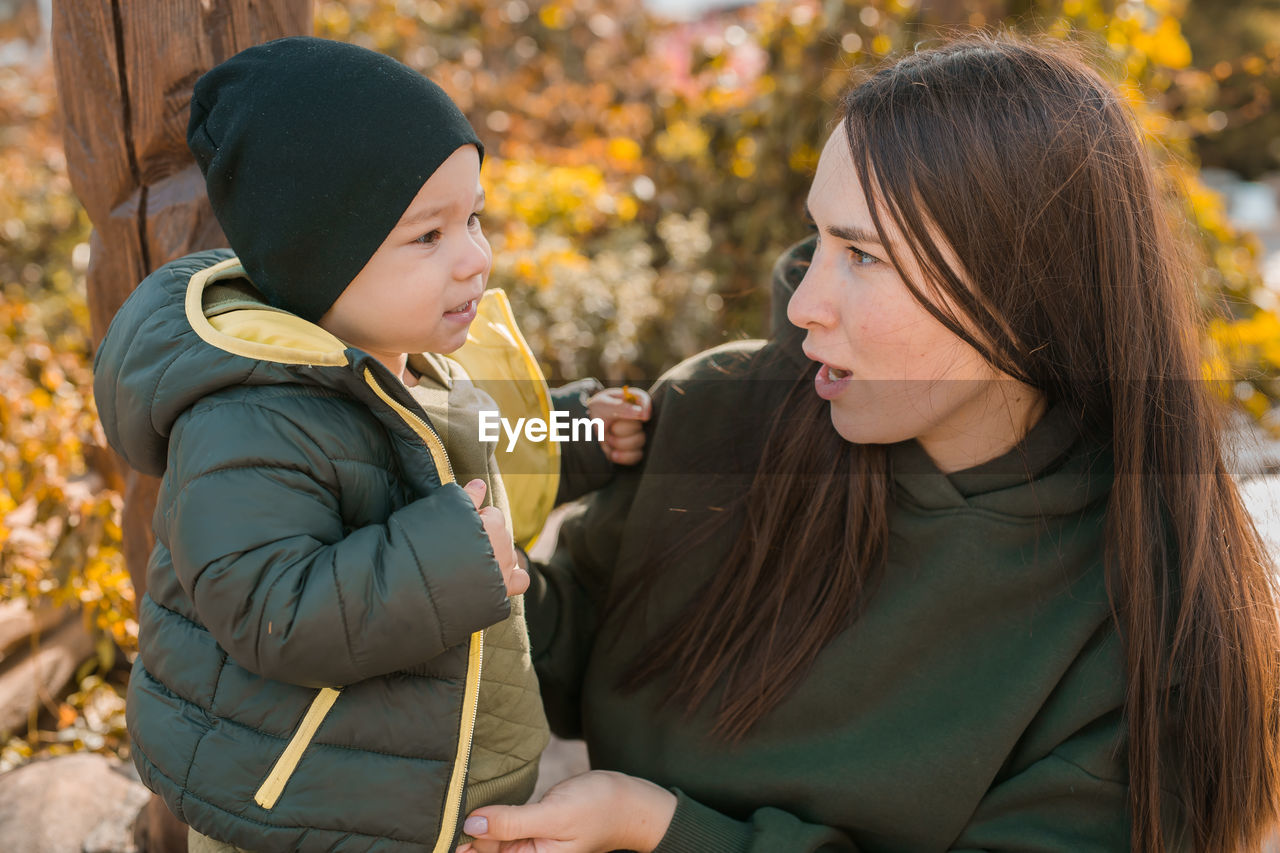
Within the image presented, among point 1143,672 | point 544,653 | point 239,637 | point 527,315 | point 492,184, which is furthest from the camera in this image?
point 492,184

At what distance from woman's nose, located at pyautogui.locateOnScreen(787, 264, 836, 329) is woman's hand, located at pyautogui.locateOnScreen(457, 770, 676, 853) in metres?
0.77

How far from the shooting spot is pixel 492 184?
5.06 m

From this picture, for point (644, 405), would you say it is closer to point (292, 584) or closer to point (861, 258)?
point (861, 258)

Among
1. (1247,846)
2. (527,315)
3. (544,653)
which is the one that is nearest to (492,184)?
(527,315)

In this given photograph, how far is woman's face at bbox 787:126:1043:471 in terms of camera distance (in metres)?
1.48

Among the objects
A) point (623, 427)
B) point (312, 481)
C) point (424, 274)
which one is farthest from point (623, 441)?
point (312, 481)

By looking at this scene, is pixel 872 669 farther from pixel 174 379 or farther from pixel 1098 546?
pixel 174 379

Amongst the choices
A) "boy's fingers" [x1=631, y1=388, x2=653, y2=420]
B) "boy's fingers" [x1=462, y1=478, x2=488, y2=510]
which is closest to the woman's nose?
"boy's fingers" [x1=631, y1=388, x2=653, y2=420]

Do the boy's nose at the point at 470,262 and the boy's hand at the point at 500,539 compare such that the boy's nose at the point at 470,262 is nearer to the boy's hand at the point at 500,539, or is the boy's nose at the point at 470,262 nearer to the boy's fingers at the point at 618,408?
the boy's hand at the point at 500,539

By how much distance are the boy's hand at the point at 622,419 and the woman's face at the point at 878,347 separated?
36 centimetres

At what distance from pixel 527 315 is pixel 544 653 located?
7.85 ft

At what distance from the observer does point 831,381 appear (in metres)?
1.63

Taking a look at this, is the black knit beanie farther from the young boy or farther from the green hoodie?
the green hoodie

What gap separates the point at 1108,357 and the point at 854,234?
1.48 ft
